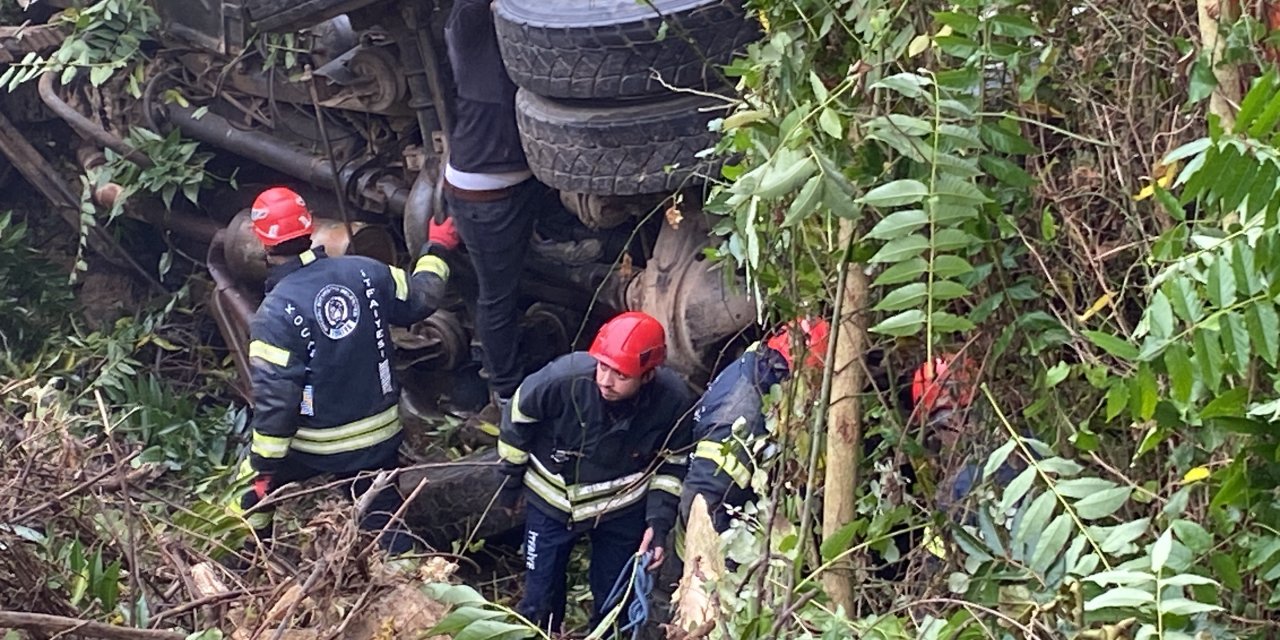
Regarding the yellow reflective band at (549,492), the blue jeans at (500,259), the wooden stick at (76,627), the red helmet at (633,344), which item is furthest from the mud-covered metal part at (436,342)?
the wooden stick at (76,627)

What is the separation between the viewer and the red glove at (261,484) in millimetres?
4711

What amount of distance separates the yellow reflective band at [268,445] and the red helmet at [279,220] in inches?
25.5

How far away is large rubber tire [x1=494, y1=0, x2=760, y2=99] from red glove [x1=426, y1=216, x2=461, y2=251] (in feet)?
3.49

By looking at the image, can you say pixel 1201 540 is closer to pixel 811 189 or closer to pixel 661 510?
pixel 811 189

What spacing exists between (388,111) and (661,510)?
6.46ft

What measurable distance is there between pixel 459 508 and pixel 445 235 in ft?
3.24

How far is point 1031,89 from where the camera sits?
1601mm

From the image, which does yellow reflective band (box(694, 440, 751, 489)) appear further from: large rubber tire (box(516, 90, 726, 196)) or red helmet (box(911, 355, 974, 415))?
large rubber tire (box(516, 90, 726, 196))

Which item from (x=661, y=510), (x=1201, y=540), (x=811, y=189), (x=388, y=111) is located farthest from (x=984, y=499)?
(x=388, y=111)

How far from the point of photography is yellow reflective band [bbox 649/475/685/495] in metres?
4.31

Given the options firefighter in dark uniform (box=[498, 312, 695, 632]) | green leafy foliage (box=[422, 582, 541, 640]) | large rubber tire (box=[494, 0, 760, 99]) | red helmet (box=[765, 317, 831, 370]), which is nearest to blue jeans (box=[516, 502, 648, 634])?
firefighter in dark uniform (box=[498, 312, 695, 632])

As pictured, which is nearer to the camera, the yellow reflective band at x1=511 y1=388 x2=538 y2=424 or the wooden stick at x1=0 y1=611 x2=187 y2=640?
the wooden stick at x1=0 y1=611 x2=187 y2=640

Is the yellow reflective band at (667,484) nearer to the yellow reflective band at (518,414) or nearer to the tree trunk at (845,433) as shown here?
the yellow reflective band at (518,414)

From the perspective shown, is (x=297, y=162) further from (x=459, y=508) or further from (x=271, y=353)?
(x=459, y=508)
